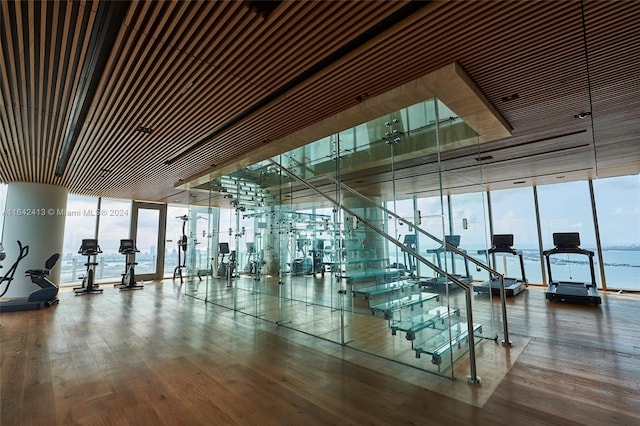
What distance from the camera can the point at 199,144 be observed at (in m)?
5.10

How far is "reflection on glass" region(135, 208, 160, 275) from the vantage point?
1102 centimetres

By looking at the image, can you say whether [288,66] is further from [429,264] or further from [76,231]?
[76,231]

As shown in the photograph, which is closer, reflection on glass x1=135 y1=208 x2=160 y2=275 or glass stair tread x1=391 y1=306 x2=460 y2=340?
glass stair tread x1=391 y1=306 x2=460 y2=340

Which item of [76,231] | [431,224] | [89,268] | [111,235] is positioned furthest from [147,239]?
[431,224]

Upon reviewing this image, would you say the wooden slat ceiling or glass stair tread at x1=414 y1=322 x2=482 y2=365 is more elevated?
the wooden slat ceiling

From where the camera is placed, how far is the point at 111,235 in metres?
10.5

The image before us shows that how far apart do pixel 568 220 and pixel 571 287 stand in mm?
2743

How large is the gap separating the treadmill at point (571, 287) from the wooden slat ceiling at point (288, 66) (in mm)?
3190

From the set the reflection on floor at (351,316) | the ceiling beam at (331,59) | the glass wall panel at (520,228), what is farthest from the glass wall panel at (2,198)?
the glass wall panel at (520,228)

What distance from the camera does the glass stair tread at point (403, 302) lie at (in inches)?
149

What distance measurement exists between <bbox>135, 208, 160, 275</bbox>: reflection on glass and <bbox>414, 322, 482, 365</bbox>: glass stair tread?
11.0 meters

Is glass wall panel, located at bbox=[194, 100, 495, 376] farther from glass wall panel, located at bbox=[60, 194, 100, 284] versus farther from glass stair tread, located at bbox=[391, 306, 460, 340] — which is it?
glass wall panel, located at bbox=[60, 194, 100, 284]

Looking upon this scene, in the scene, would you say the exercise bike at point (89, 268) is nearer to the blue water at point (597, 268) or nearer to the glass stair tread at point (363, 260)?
the glass stair tread at point (363, 260)

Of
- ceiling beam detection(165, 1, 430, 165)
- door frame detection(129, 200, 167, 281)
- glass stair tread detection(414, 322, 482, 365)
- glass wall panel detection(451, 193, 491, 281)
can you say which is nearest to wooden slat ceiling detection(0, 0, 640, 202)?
ceiling beam detection(165, 1, 430, 165)
